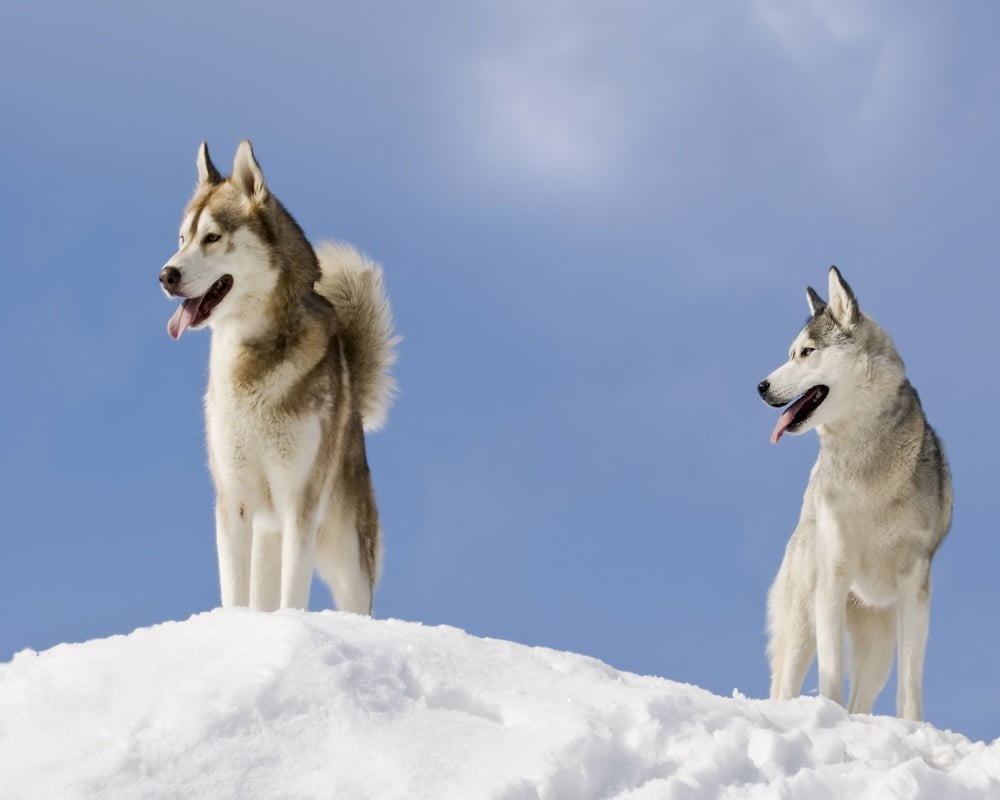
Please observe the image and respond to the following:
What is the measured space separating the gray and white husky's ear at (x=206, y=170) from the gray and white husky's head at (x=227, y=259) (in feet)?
1.00

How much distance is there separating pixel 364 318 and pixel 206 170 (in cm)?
177

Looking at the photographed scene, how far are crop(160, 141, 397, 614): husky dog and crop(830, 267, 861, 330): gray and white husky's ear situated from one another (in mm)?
3914

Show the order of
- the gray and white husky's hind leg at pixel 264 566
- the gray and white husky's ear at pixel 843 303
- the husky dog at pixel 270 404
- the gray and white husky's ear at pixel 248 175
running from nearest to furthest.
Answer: the husky dog at pixel 270 404
the gray and white husky's hind leg at pixel 264 566
the gray and white husky's ear at pixel 248 175
the gray and white husky's ear at pixel 843 303

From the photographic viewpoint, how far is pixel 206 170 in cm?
1066

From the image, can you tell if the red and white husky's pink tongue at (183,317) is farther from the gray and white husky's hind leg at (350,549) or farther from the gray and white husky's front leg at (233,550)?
the gray and white husky's hind leg at (350,549)

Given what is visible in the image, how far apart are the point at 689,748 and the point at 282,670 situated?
2098 millimetres

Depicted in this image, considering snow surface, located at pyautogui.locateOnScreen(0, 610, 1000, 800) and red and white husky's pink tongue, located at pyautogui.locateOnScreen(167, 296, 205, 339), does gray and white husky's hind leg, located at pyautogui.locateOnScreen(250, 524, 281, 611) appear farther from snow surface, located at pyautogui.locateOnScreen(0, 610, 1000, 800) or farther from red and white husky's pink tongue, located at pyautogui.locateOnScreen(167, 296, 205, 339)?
snow surface, located at pyautogui.locateOnScreen(0, 610, 1000, 800)

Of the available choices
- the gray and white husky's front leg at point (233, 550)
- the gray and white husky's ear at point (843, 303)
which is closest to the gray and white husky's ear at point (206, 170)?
the gray and white husky's front leg at point (233, 550)

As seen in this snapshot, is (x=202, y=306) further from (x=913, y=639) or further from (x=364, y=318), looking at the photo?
(x=913, y=639)

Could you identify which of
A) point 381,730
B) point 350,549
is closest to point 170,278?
point 350,549

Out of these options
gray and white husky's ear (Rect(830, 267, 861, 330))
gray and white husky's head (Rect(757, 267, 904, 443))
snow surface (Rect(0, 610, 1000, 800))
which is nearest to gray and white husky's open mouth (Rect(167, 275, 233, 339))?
snow surface (Rect(0, 610, 1000, 800))

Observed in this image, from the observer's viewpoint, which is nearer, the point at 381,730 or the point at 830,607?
the point at 381,730

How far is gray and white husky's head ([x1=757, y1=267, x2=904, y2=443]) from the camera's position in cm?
1098

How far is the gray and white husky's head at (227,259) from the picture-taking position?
1002cm
